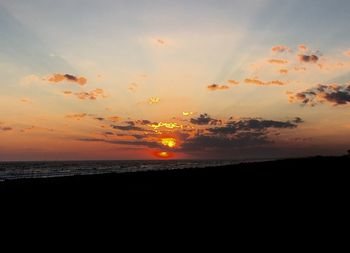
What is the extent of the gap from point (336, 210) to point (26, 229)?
10286 mm

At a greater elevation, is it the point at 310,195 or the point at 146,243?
the point at 310,195

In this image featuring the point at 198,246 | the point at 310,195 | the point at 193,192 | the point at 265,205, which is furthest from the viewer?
the point at 193,192

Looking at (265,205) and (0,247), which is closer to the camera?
(0,247)

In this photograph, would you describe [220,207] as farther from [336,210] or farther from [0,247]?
[0,247]

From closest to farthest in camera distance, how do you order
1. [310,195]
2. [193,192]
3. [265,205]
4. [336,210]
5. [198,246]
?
1. [198,246]
2. [336,210]
3. [265,205]
4. [310,195]
5. [193,192]

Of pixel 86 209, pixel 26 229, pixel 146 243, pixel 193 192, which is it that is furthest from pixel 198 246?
pixel 193 192

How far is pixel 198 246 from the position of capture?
28.5 feet

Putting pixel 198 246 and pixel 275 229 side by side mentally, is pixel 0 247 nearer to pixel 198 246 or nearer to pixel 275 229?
pixel 198 246

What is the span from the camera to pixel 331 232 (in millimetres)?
9047

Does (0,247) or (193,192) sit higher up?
(193,192)

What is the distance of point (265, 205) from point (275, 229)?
11.7ft

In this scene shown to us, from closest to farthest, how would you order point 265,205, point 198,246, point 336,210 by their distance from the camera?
point 198,246 → point 336,210 → point 265,205

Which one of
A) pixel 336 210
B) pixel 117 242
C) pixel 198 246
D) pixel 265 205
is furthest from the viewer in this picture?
pixel 265 205

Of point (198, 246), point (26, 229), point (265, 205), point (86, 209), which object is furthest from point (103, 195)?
point (198, 246)
